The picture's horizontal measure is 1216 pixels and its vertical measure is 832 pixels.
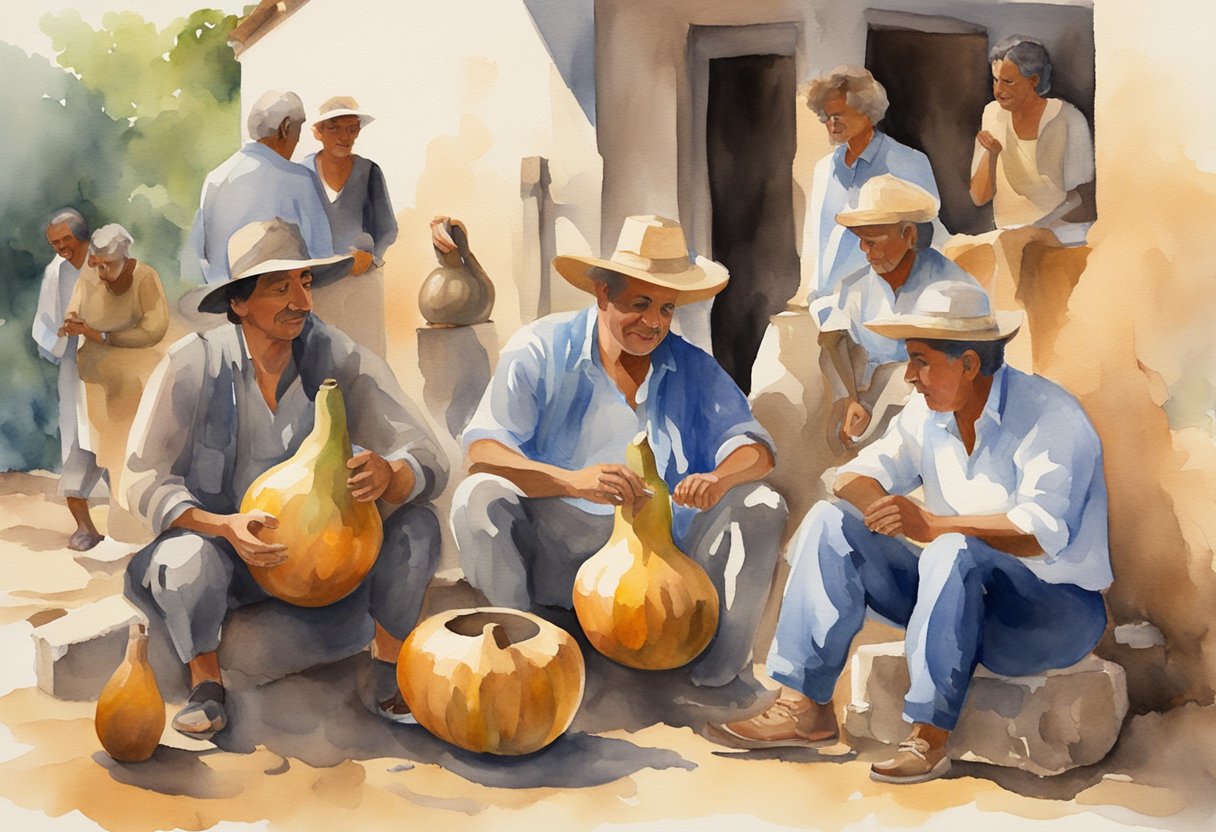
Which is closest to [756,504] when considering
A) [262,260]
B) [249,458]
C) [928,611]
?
[928,611]

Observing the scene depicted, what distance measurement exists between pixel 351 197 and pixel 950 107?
192 centimetres

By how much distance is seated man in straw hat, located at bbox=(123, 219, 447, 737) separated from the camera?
347 centimetres

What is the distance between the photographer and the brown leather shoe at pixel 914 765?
3246 millimetres

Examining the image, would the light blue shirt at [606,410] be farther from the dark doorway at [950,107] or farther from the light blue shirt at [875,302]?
the dark doorway at [950,107]

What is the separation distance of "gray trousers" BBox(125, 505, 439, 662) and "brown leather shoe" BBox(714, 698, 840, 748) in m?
1.00

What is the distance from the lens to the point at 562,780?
10.7 feet

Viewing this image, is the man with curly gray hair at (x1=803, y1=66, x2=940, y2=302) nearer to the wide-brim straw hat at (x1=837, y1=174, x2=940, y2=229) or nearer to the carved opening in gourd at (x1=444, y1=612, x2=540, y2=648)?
the wide-brim straw hat at (x1=837, y1=174, x2=940, y2=229)

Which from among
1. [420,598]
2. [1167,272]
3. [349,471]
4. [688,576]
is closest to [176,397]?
[349,471]

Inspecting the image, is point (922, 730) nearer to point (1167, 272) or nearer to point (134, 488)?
point (1167, 272)

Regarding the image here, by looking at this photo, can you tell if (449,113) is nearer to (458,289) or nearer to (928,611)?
(458,289)

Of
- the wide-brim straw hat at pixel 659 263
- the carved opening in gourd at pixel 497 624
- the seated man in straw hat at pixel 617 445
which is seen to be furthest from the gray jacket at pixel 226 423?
the wide-brim straw hat at pixel 659 263

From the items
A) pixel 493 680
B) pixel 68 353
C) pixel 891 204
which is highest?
pixel 891 204

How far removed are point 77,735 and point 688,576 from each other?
1706 mm

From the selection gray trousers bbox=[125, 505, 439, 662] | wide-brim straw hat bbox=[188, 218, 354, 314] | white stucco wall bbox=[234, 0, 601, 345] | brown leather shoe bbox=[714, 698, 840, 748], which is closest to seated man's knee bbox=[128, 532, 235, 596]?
gray trousers bbox=[125, 505, 439, 662]
